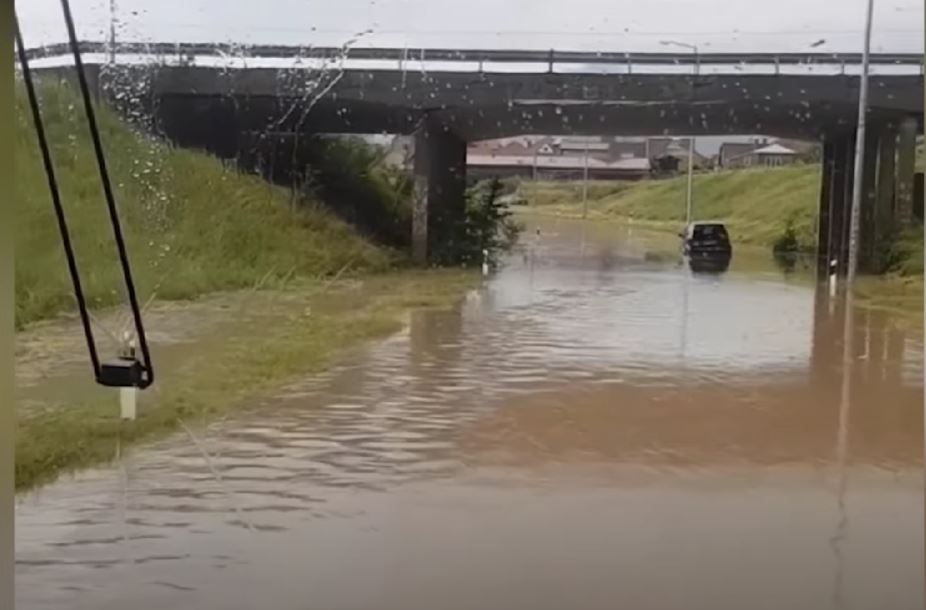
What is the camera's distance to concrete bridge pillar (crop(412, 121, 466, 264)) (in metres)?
3.15

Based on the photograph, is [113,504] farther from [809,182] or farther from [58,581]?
[809,182]

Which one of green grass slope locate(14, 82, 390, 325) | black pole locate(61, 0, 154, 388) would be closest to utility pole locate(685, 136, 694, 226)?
green grass slope locate(14, 82, 390, 325)

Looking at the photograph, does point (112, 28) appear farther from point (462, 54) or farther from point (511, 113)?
point (511, 113)

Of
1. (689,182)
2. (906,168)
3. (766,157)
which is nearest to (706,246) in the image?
(689,182)

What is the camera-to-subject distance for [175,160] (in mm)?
3051

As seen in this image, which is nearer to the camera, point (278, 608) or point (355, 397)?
point (278, 608)

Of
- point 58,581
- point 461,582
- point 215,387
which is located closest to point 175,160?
point 215,387

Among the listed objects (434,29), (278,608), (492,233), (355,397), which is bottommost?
(278,608)

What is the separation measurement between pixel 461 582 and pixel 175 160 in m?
1.30

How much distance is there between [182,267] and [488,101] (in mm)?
914

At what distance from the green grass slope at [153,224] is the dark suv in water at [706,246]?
2.71ft

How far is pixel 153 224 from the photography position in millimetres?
3018

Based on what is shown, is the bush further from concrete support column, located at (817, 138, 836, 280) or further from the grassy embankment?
concrete support column, located at (817, 138, 836, 280)

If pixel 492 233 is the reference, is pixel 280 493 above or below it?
below
